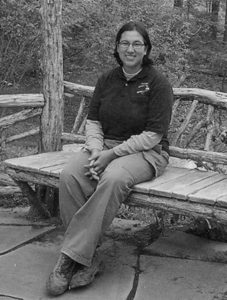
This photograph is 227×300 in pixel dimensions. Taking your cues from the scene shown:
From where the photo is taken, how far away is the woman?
10.6ft

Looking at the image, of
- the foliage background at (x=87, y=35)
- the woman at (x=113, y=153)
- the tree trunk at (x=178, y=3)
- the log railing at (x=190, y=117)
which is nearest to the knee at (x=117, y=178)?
the woman at (x=113, y=153)

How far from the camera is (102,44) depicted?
25.6 ft

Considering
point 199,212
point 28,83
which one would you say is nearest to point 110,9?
point 28,83

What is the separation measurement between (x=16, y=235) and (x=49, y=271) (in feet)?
2.43

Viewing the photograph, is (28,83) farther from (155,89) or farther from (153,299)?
(153,299)

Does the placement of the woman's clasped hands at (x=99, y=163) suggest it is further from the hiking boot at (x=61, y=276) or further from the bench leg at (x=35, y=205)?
the bench leg at (x=35, y=205)

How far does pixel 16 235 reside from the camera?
4176 mm

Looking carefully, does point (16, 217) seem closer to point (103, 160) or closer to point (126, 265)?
point (126, 265)

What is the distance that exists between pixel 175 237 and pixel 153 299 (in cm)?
107

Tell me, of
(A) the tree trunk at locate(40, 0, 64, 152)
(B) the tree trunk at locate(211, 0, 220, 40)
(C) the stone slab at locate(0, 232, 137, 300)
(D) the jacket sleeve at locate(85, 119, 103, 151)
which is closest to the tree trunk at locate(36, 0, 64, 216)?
(A) the tree trunk at locate(40, 0, 64, 152)

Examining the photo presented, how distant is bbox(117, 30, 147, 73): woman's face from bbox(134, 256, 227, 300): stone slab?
4.63 feet

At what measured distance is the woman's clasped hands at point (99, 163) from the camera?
Answer: 3459mm

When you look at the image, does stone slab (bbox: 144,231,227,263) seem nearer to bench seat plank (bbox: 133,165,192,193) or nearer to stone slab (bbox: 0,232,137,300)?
stone slab (bbox: 0,232,137,300)

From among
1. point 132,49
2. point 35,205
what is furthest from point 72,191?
point 35,205
